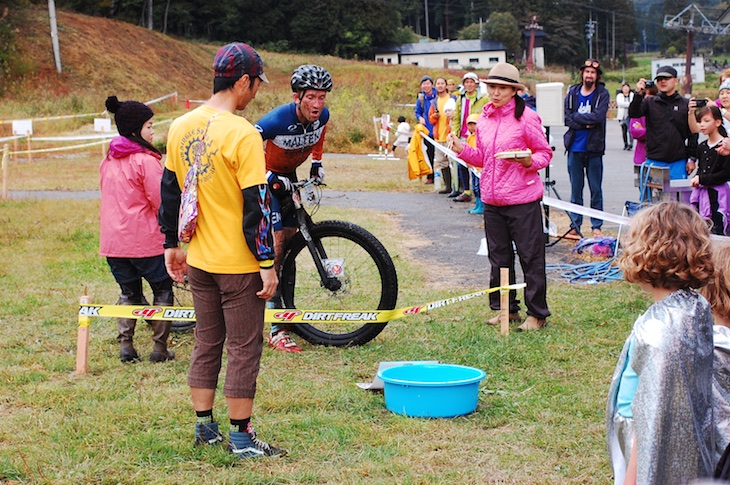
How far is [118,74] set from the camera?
51.5 metres

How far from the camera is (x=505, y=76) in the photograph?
6.83 metres

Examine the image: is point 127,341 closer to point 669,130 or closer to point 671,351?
point 671,351

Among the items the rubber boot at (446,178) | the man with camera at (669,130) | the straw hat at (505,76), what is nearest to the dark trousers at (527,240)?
the straw hat at (505,76)

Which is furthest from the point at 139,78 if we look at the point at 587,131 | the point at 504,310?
the point at 504,310

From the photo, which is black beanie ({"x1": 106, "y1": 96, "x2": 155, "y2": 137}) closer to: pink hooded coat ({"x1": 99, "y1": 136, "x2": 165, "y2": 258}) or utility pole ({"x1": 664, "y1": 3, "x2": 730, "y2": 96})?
pink hooded coat ({"x1": 99, "y1": 136, "x2": 165, "y2": 258})

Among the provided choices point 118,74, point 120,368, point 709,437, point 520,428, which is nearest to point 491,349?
point 520,428

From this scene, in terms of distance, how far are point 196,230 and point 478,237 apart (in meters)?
7.62

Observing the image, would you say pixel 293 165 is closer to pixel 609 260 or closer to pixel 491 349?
pixel 491 349

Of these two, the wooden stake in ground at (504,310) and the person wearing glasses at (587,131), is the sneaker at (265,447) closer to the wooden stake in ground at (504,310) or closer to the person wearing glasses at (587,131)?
the wooden stake in ground at (504,310)

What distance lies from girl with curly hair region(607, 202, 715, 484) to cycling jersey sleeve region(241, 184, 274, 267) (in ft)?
5.85

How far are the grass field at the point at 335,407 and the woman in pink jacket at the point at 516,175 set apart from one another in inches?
17.8

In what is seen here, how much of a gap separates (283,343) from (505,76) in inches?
99.6

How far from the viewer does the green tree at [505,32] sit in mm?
120938

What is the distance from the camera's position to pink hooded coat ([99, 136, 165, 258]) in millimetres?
6195
